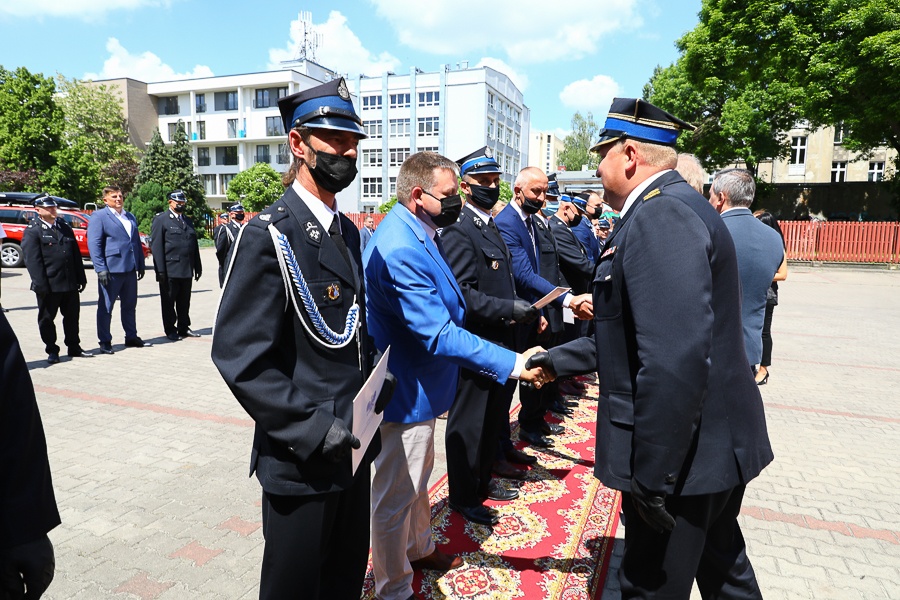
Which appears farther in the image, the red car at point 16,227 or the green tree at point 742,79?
the green tree at point 742,79

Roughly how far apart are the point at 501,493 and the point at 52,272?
22.8 feet

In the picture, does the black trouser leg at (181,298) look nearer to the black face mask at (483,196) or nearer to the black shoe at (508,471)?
the black face mask at (483,196)

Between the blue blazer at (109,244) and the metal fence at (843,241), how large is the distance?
2662 centimetres

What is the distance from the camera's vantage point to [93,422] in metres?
→ 5.55

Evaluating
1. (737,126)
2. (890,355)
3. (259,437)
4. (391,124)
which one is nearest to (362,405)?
(259,437)

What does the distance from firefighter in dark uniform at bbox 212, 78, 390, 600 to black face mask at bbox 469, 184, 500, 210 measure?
224 cm

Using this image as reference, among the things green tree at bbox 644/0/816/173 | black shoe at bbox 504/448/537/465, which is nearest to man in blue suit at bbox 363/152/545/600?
black shoe at bbox 504/448/537/465

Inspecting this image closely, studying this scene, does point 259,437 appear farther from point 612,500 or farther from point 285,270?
point 612,500

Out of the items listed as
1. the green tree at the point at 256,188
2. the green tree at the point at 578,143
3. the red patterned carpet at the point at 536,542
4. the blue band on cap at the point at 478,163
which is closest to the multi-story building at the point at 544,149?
the green tree at the point at 578,143

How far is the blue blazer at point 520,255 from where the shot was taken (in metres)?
5.11

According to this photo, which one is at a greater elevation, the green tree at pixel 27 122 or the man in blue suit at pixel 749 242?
the green tree at pixel 27 122

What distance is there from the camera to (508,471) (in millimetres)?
4559

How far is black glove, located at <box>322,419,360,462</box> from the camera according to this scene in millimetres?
1920

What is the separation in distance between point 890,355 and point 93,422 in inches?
430
